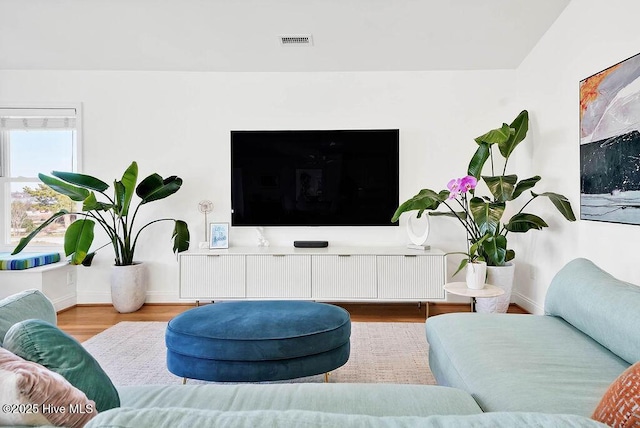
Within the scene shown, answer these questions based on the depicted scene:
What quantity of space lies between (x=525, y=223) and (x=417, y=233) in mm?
1004

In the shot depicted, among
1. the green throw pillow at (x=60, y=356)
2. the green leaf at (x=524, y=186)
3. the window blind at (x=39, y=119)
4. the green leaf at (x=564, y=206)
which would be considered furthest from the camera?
the window blind at (x=39, y=119)

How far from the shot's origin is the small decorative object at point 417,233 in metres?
3.53

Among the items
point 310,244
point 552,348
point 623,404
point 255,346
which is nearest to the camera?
point 623,404

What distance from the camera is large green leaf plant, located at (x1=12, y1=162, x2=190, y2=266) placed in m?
3.26

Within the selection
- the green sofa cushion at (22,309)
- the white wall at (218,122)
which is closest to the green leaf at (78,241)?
the white wall at (218,122)

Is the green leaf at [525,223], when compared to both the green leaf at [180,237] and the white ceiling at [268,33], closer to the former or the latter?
the white ceiling at [268,33]

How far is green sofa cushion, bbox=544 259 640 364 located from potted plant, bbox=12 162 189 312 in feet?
9.88

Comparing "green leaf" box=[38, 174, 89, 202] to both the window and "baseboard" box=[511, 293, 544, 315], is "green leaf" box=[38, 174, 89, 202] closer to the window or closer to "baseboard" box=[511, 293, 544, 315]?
the window

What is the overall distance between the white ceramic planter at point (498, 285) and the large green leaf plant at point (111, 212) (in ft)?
8.79

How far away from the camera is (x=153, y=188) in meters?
3.47

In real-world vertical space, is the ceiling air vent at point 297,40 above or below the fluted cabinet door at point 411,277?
above

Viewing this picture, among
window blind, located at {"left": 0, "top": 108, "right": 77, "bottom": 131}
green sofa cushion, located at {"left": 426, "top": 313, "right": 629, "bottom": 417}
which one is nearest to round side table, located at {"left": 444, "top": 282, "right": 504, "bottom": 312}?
green sofa cushion, located at {"left": 426, "top": 313, "right": 629, "bottom": 417}

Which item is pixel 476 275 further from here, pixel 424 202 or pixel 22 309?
pixel 22 309

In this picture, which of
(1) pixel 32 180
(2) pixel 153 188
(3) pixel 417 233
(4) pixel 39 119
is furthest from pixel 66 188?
(3) pixel 417 233
